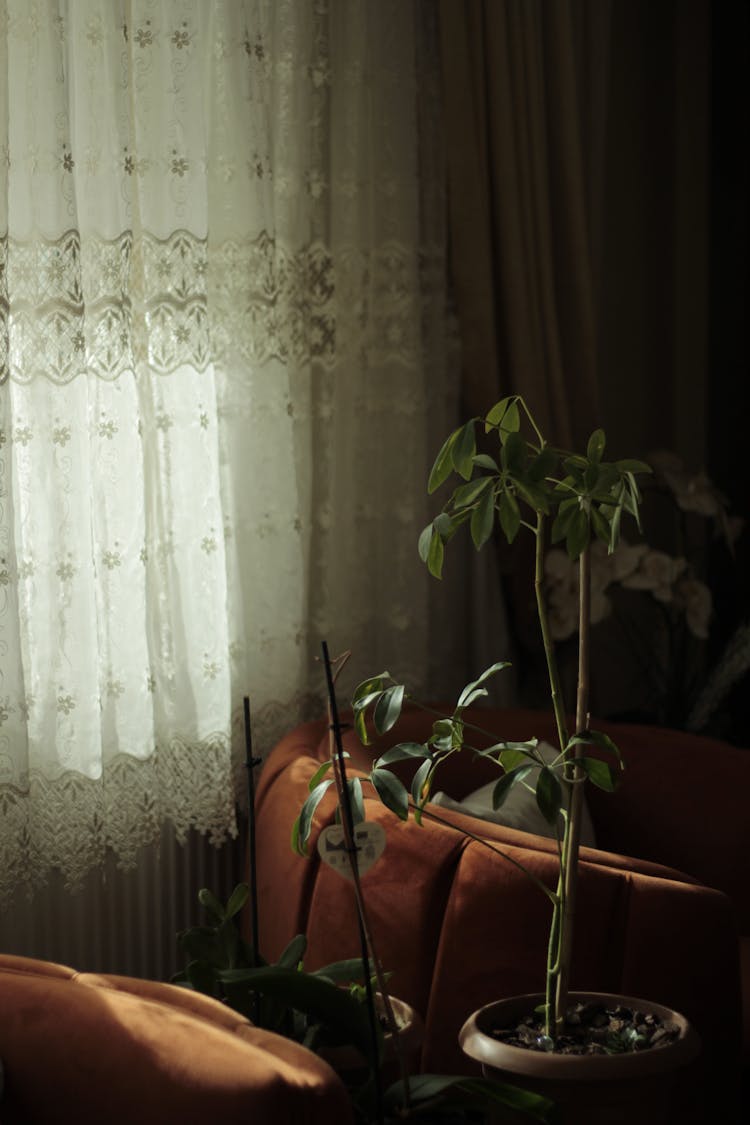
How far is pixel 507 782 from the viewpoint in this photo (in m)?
1.24

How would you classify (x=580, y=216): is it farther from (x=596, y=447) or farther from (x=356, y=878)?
(x=356, y=878)

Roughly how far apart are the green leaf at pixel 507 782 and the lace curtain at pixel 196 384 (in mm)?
942

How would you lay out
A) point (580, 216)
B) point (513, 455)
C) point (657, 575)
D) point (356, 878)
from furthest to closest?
point (580, 216) < point (657, 575) < point (513, 455) < point (356, 878)

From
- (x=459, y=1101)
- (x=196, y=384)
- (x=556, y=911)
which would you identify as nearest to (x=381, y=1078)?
(x=459, y=1101)

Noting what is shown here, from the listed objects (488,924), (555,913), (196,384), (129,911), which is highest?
(196,384)

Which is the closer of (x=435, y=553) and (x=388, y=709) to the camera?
(x=388, y=709)

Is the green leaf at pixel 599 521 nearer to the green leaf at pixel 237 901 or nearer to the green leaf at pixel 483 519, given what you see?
the green leaf at pixel 483 519

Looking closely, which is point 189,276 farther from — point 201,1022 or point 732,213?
point 732,213

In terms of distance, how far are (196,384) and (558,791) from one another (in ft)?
3.89

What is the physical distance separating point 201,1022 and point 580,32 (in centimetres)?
253

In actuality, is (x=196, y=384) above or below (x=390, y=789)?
above

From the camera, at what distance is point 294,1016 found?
4.12 ft

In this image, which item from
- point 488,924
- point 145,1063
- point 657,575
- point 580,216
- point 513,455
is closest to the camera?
point 145,1063

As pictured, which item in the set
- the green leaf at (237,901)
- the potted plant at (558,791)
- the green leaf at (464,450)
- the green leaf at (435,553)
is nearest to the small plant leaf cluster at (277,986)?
the green leaf at (237,901)
